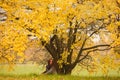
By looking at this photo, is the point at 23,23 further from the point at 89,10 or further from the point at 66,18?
the point at 89,10

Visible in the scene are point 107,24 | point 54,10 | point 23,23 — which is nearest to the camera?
point 23,23

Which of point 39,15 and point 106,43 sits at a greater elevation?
point 39,15

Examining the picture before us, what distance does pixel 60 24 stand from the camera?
1694 centimetres

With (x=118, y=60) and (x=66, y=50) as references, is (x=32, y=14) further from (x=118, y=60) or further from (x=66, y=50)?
(x=118, y=60)

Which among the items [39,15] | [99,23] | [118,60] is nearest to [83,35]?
[99,23]

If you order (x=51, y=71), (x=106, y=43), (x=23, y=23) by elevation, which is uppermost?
(x=23, y=23)

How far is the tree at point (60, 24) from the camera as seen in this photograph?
15445 mm

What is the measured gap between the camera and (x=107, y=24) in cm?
1902

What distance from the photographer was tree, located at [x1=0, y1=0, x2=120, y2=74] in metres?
15.4

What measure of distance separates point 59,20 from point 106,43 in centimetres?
596

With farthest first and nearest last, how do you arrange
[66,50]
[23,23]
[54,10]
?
[66,50] → [54,10] → [23,23]

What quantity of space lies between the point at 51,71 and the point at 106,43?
4.10 m

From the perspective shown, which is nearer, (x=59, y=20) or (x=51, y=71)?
(x=59, y=20)

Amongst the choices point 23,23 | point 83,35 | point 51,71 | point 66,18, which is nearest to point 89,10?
point 66,18
